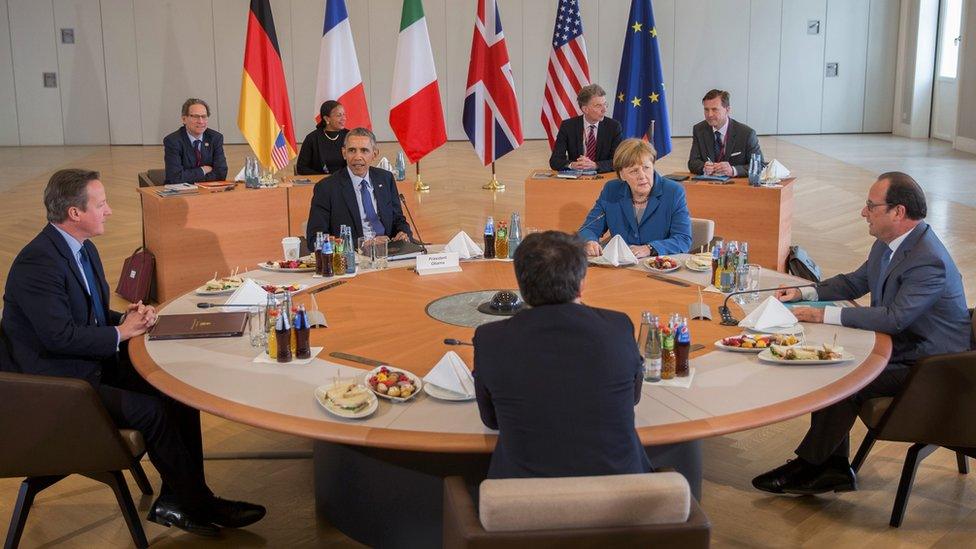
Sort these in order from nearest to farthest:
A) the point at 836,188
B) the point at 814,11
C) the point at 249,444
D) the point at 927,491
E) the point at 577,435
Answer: the point at 577,435 < the point at 927,491 < the point at 249,444 < the point at 836,188 < the point at 814,11

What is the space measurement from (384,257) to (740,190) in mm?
3585

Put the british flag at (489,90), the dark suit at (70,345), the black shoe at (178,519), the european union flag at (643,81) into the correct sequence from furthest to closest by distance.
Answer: the british flag at (489,90), the european union flag at (643,81), the black shoe at (178,519), the dark suit at (70,345)

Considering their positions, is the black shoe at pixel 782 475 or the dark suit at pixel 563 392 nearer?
the dark suit at pixel 563 392

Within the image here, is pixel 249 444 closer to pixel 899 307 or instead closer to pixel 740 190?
pixel 899 307

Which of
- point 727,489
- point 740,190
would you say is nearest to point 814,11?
point 740,190

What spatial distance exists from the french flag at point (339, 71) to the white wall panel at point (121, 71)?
7.68 metres

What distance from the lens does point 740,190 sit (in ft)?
25.2

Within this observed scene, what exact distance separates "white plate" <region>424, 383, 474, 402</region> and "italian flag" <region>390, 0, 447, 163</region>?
6.34 m

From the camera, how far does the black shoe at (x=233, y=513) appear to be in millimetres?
3949

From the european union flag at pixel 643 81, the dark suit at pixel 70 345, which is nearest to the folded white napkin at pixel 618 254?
the dark suit at pixel 70 345

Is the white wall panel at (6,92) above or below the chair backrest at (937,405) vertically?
above

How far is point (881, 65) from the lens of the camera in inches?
670

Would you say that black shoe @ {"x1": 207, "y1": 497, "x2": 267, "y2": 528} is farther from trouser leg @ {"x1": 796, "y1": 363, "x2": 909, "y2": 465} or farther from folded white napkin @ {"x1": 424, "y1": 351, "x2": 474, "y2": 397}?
trouser leg @ {"x1": 796, "y1": 363, "x2": 909, "y2": 465}

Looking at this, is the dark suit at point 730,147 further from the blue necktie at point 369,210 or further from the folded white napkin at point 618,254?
the folded white napkin at point 618,254
